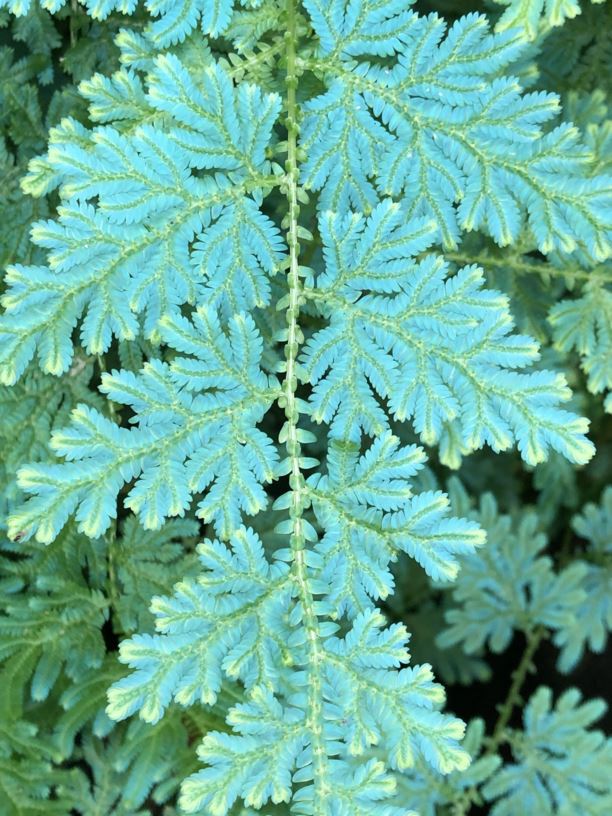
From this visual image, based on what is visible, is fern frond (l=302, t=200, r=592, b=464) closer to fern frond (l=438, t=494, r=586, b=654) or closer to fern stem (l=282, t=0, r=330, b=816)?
fern stem (l=282, t=0, r=330, b=816)

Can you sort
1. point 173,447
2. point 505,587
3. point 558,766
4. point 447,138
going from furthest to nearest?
point 505,587 → point 558,766 → point 447,138 → point 173,447

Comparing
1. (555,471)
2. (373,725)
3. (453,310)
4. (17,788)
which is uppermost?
(453,310)

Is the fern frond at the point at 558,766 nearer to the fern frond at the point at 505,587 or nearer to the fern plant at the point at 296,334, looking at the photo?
the fern frond at the point at 505,587

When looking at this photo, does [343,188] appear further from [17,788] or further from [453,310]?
[17,788]

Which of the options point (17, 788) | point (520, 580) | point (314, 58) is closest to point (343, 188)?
point (314, 58)

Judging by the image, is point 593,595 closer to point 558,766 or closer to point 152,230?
point 558,766

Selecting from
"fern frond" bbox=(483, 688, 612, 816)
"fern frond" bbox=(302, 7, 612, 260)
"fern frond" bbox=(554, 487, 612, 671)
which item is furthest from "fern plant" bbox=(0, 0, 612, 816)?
"fern frond" bbox=(554, 487, 612, 671)

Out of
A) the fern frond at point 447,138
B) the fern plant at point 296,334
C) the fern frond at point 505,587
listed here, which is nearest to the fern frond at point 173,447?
the fern plant at point 296,334

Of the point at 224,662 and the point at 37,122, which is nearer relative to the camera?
the point at 224,662

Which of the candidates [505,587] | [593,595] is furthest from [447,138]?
[593,595]
